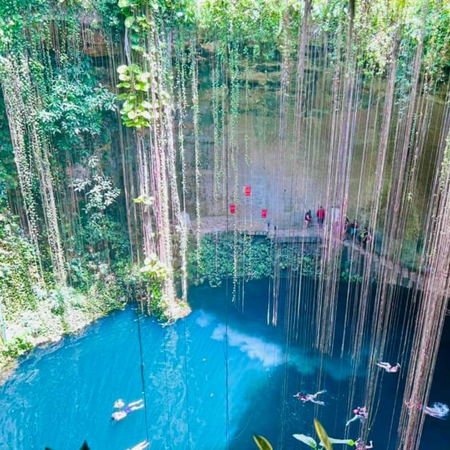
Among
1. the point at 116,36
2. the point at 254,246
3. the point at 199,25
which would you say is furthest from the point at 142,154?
the point at 254,246

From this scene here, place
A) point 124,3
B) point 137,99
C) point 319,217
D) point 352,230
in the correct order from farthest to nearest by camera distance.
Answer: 1. point 319,217
2. point 352,230
3. point 137,99
4. point 124,3

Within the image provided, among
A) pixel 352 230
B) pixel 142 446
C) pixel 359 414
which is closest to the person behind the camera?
pixel 142 446

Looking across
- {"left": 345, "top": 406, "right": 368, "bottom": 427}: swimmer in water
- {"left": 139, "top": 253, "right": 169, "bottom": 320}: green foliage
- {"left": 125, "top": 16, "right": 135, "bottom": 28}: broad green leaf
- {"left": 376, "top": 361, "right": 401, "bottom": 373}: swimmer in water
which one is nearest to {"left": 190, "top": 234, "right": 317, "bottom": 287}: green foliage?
{"left": 139, "top": 253, "right": 169, "bottom": 320}: green foliage

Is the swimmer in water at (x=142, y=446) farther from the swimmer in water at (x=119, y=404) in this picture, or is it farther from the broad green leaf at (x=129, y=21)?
the broad green leaf at (x=129, y=21)

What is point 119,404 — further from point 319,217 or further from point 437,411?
point 319,217

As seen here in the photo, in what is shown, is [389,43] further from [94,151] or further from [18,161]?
[18,161]

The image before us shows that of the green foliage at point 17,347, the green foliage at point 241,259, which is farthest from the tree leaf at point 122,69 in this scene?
the green foliage at point 17,347

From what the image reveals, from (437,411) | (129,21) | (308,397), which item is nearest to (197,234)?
(308,397)
